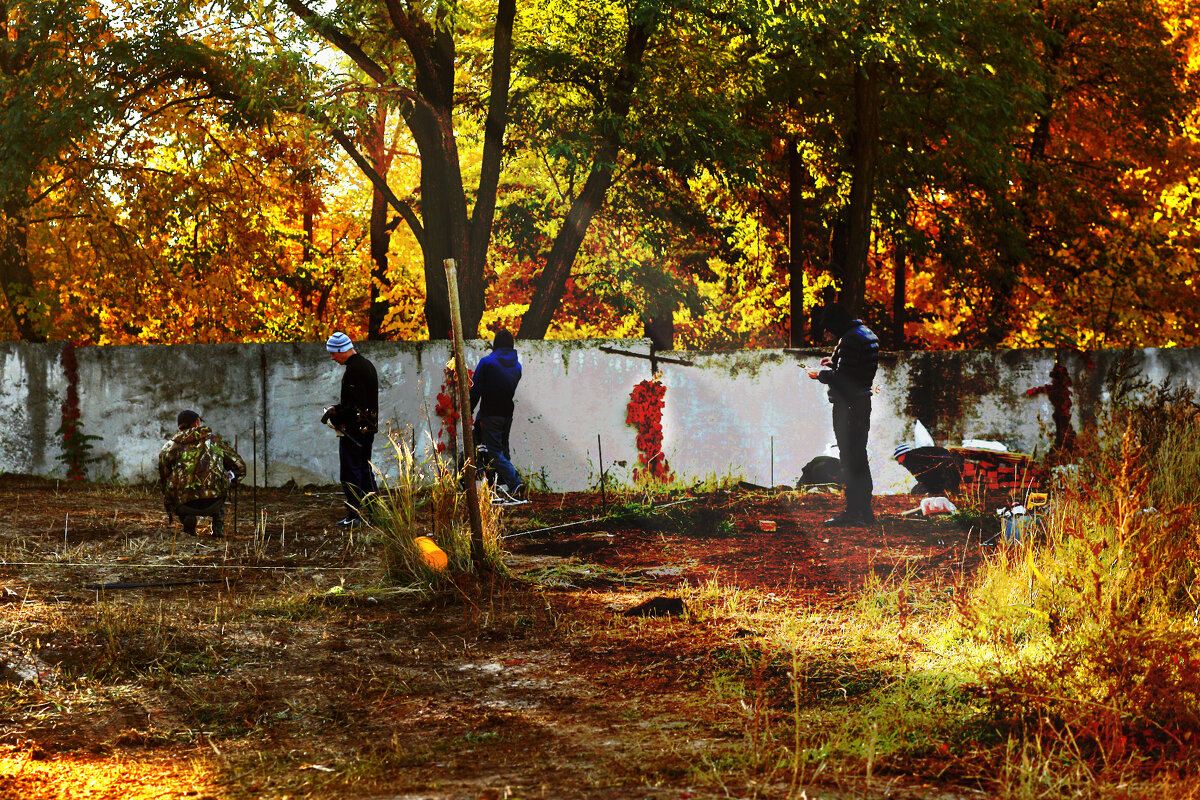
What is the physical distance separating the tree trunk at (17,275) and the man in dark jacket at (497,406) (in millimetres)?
8262

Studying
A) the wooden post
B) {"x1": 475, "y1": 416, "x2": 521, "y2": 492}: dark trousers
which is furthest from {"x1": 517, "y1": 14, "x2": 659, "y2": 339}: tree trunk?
the wooden post

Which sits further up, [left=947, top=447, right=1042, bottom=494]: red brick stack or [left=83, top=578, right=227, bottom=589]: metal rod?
[left=947, top=447, right=1042, bottom=494]: red brick stack

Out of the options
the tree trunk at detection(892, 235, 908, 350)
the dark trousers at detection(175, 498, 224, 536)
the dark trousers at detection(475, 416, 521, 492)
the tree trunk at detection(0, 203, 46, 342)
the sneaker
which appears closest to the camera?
the dark trousers at detection(175, 498, 224, 536)

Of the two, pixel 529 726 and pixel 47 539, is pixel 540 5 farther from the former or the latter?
pixel 529 726

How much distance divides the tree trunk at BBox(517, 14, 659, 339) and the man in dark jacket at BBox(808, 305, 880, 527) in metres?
5.33

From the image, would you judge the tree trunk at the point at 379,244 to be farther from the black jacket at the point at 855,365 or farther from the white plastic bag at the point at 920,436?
the black jacket at the point at 855,365

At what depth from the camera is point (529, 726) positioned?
458 centimetres

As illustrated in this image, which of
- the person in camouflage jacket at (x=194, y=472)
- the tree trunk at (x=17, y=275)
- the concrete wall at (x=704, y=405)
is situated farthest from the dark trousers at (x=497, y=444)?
Answer: the tree trunk at (x=17, y=275)

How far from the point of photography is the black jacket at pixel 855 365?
9.98 meters

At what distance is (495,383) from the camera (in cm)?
1160

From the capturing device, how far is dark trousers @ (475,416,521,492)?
11.5 meters

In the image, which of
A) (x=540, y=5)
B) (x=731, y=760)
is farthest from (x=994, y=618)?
(x=540, y=5)

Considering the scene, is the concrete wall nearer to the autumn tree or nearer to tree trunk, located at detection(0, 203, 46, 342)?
the autumn tree

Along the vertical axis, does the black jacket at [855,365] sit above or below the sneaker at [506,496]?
above
